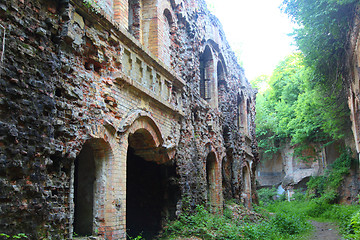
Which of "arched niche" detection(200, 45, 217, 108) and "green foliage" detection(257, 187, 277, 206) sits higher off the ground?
"arched niche" detection(200, 45, 217, 108)

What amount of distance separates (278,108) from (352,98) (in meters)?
14.3

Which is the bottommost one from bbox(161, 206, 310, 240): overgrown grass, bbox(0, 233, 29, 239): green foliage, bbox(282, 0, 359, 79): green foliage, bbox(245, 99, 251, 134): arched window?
bbox(161, 206, 310, 240): overgrown grass

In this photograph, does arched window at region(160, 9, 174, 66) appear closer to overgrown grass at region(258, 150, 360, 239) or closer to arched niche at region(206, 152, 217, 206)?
arched niche at region(206, 152, 217, 206)

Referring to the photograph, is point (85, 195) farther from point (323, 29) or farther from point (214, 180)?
point (323, 29)

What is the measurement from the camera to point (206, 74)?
1415 centimetres

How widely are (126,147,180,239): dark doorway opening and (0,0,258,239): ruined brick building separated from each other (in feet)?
0.10

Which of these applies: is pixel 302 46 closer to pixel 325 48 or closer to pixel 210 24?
pixel 325 48

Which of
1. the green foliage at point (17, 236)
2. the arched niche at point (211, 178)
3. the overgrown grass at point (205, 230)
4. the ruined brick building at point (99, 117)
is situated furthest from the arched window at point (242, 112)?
the green foliage at point (17, 236)

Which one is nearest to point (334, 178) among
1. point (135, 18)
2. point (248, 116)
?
point (248, 116)

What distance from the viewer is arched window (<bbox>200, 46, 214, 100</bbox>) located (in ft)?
45.8

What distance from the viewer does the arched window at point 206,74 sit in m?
14.0

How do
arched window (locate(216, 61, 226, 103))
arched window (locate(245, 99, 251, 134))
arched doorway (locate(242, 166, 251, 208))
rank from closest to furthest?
arched window (locate(216, 61, 226, 103))
arched doorway (locate(242, 166, 251, 208))
arched window (locate(245, 99, 251, 134))

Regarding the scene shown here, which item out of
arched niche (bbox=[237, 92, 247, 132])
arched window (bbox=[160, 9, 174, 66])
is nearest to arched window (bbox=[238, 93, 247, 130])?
arched niche (bbox=[237, 92, 247, 132])

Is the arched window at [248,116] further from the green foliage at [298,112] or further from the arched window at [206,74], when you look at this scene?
the arched window at [206,74]
